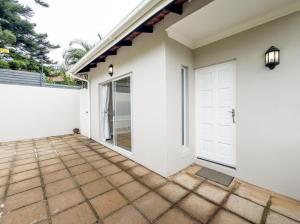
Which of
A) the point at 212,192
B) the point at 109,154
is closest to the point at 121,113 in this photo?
the point at 109,154

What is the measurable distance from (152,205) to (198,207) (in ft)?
2.01

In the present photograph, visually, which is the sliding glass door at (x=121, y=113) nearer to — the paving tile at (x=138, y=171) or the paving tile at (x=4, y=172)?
the paving tile at (x=138, y=171)

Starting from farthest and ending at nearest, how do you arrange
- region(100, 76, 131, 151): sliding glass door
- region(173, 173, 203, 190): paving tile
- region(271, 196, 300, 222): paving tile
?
region(100, 76, 131, 151): sliding glass door → region(173, 173, 203, 190): paving tile → region(271, 196, 300, 222): paving tile

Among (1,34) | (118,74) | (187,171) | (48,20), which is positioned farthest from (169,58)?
(48,20)

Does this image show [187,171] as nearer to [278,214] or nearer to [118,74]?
[278,214]

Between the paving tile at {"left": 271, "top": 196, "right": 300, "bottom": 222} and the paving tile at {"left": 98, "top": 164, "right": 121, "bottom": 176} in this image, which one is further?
the paving tile at {"left": 98, "top": 164, "right": 121, "bottom": 176}

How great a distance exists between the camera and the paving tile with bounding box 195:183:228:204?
2.19 metres

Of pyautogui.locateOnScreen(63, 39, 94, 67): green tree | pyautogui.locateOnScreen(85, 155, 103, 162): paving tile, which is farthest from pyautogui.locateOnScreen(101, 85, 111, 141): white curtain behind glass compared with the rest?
pyautogui.locateOnScreen(63, 39, 94, 67): green tree

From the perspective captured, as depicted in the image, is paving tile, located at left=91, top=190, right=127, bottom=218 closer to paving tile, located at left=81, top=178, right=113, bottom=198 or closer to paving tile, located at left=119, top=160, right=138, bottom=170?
paving tile, located at left=81, top=178, right=113, bottom=198

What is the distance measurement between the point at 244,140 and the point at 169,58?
6.55 feet

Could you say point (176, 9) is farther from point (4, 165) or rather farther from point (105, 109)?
point (4, 165)

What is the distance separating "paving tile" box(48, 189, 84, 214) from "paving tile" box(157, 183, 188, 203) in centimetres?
121

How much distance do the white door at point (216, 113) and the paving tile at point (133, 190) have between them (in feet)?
5.24

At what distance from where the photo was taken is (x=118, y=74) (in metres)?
4.08
